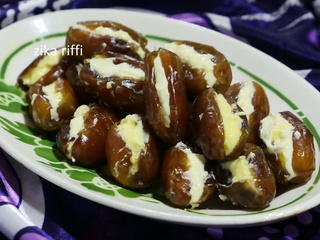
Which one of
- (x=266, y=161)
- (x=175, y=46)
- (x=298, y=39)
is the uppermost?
(x=175, y=46)

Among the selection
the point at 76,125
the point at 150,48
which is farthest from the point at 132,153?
the point at 150,48

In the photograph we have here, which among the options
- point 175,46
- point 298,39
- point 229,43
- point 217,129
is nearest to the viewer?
point 217,129

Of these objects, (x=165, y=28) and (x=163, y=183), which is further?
(x=165, y=28)

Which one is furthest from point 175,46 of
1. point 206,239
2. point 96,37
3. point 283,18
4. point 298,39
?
point 283,18

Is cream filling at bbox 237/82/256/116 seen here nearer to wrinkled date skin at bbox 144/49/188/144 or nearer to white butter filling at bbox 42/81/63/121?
wrinkled date skin at bbox 144/49/188/144

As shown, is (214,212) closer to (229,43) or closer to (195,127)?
(195,127)

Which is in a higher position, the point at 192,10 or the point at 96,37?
the point at 96,37

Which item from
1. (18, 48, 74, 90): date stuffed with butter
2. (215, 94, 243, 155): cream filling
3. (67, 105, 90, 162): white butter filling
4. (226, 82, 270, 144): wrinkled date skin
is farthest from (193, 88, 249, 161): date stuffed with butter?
(18, 48, 74, 90): date stuffed with butter
